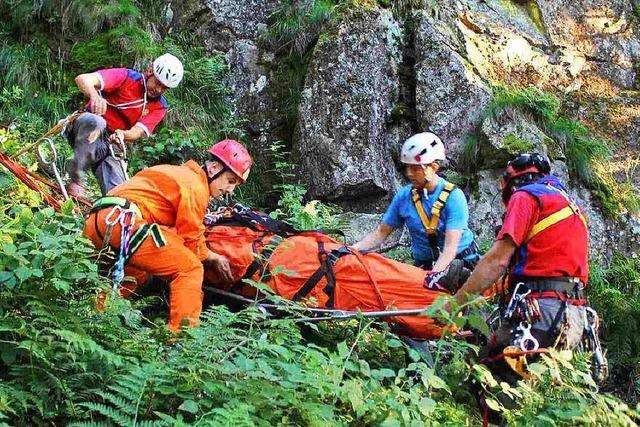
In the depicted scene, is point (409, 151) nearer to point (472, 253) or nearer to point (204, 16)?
point (472, 253)

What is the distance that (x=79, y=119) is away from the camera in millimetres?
6469

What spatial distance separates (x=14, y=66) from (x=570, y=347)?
8399mm

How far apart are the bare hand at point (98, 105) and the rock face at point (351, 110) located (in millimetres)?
3771

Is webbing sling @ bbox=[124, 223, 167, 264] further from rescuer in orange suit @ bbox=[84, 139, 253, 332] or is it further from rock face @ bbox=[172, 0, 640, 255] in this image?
rock face @ bbox=[172, 0, 640, 255]

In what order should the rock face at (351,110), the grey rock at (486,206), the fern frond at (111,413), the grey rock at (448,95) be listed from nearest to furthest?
the fern frond at (111,413)
the grey rock at (486,206)
the rock face at (351,110)
the grey rock at (448,95)

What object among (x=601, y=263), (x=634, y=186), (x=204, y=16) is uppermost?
(x=204, y=16)

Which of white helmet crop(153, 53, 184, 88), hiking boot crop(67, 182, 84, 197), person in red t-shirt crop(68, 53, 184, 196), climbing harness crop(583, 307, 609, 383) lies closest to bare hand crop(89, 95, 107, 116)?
person in red t-shirt crop(68, 53, 184, 196)

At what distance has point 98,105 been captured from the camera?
6457 millimetres

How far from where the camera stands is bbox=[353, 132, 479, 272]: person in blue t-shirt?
18.2ft

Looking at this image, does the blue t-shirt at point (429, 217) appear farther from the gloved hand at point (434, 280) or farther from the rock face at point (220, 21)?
the rock face at point (220, 21)

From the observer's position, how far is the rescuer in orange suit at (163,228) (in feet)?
14.5

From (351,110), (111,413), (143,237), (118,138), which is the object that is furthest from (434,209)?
(351,110)

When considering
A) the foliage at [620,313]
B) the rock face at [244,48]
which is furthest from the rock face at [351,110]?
the foliage at [620,313]

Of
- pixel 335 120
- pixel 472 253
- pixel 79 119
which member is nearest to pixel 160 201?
pixel 79 119
